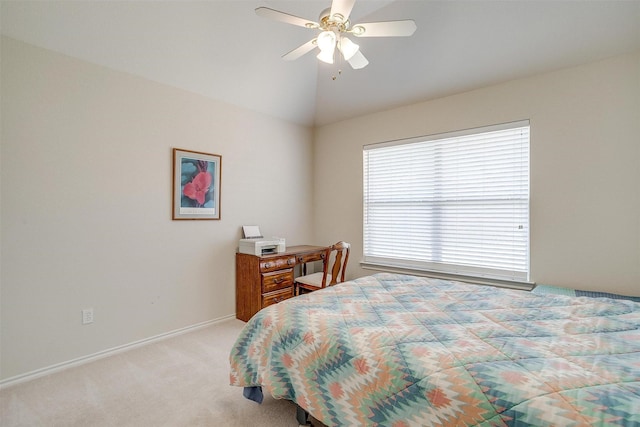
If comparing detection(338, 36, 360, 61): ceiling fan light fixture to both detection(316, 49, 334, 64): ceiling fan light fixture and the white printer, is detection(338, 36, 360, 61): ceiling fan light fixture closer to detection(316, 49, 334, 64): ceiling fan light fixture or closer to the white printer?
detection(316, 49, 334, 64): ceiling fan light fixture

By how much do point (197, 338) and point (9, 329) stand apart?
4.37 feet

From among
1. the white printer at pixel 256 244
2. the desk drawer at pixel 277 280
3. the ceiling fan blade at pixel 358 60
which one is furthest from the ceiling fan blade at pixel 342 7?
the desk drawer at pixel 277 280

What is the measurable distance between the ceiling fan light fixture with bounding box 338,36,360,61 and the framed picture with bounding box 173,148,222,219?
70.5 inches

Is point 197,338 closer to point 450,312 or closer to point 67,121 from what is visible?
point 67,121

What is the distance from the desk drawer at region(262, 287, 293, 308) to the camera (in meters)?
3.18

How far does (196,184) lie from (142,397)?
1.89 m

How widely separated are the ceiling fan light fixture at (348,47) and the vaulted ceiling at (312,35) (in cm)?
93

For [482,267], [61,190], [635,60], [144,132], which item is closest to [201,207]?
[144,132]

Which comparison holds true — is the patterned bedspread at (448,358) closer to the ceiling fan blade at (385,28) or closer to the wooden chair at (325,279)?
the wooden chair at (325,279)

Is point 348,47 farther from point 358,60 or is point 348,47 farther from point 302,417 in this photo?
point 302,417

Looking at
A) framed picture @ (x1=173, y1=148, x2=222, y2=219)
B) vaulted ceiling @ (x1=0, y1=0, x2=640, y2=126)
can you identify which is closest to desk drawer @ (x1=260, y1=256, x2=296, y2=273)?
framed picture @ (x1=173, y1=148, x2=222, y2=219)

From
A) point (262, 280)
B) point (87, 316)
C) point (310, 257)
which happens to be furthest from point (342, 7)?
point (87, 316)

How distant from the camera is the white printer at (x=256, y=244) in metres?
3.21

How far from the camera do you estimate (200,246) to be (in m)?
3.15
